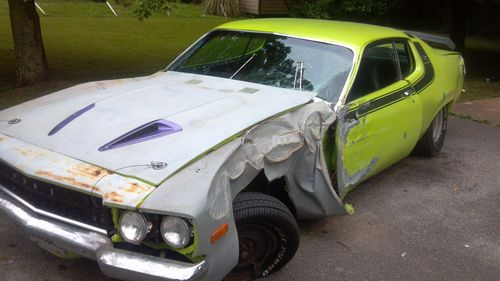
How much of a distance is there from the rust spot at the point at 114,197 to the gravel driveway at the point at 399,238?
0.86m

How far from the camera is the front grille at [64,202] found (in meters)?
2.62

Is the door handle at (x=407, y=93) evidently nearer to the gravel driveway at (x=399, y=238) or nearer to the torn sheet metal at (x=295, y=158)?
the gravel driveway at (x=399, y=238)

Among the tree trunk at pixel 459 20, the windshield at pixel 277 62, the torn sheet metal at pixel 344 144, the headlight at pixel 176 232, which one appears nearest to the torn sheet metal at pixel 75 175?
the headlight at pixel 176 232

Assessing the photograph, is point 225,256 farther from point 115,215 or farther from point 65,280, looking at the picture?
point 65,280

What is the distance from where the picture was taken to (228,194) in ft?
8.73

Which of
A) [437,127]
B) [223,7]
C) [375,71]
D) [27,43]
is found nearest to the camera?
[375,71]

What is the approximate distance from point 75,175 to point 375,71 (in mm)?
2720

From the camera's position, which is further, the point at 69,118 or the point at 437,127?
the point at 437,127

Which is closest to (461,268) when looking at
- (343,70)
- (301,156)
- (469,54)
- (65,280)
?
(301,156)

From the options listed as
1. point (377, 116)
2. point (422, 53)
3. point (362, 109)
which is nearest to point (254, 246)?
point (362, 109)

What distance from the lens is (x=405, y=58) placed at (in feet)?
16.4

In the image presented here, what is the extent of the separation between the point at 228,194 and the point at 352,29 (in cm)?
257

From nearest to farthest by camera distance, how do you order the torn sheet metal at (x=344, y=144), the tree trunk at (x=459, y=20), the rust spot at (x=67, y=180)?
the rust spot at (x=67, y=180), the torn sheet metal at (x=344, y=144), the tree trunk at (x=459, y=20)

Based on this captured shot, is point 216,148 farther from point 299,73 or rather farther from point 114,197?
point 299,73
